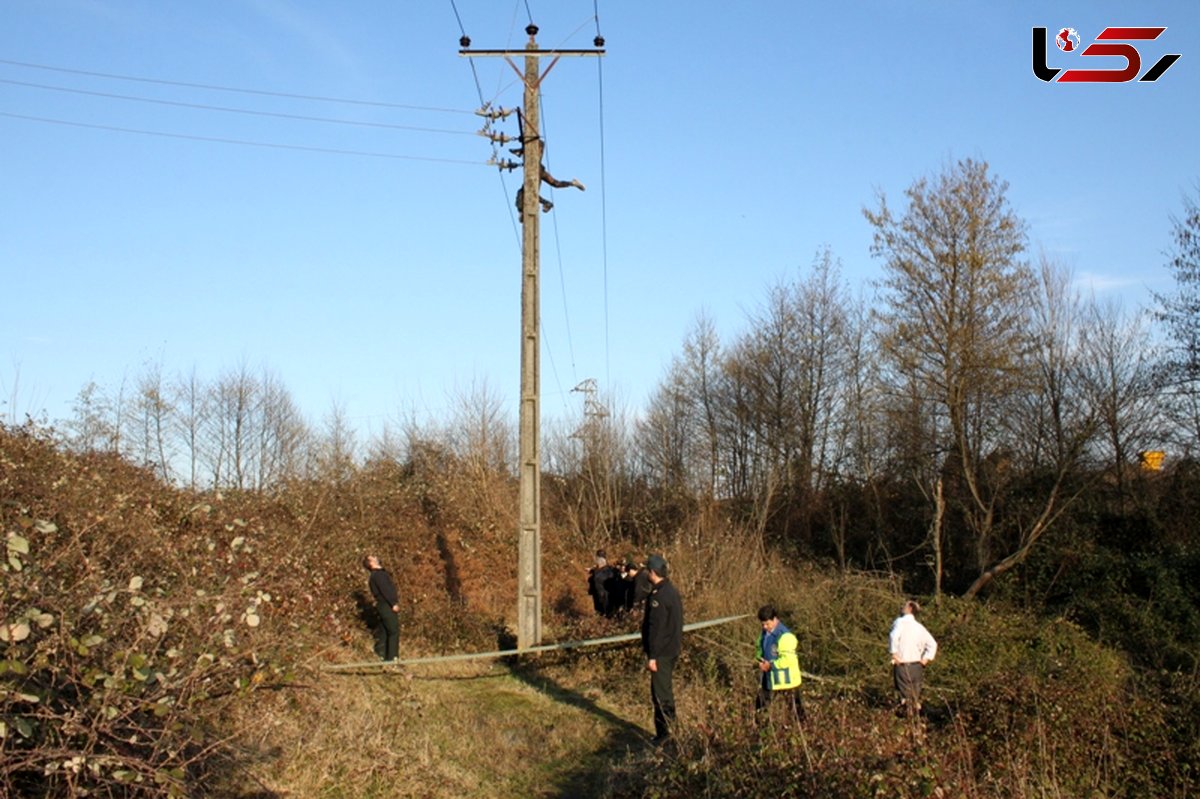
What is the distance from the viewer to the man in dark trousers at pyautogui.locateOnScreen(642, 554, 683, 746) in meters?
11.6

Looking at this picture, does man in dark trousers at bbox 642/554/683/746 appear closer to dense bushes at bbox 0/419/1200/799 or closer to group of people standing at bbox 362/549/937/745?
group of people standing at bbox 362/549/937/745

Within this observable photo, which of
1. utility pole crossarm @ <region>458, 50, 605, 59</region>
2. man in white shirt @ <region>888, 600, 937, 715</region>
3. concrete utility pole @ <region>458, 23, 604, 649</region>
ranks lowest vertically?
man in white shirt @ <region>888, 600, 937, 715</region>

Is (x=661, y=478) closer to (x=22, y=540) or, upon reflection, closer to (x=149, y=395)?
(x=149, y=395)

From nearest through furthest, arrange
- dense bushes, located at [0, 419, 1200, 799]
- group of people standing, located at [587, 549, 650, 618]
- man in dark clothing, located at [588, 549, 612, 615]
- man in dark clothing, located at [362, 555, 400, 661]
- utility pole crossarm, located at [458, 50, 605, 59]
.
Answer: dense bushes, located at [0, 419, 1200, 799] < man in dark clothing, located at [362, 555, 400, 661] < utility pole crossarm, located at [458, 50, 605, 59] < group of people standing, located at [587, 549, 650, 618] < man in dark clothing, located at [588, 549, 612, 615]

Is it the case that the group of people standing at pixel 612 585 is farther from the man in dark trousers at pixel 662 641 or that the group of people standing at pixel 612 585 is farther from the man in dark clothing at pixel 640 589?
the man in dark trousers at pixel 662 641

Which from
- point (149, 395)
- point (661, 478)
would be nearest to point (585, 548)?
point (661, 478)

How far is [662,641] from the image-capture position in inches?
460

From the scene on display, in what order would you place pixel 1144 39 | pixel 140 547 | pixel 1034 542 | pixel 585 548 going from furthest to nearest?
pixel 585 548, pixel 1034 542, pixel 1144 39, pixel 140 547

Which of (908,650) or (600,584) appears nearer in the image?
(908,650)

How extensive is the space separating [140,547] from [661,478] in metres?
29.7

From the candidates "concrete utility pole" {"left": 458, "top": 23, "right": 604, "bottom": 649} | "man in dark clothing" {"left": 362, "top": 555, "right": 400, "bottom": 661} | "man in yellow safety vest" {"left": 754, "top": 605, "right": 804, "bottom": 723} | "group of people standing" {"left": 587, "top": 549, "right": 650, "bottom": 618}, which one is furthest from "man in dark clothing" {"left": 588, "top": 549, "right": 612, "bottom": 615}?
"man in yellow safety vest" {"left": 754, "top": 605, "right": 804, "bottom": 723}

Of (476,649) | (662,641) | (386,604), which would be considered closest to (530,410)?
(386,604)

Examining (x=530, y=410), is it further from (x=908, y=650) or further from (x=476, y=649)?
(x=908, y=650)

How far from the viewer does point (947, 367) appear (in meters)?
26.8
